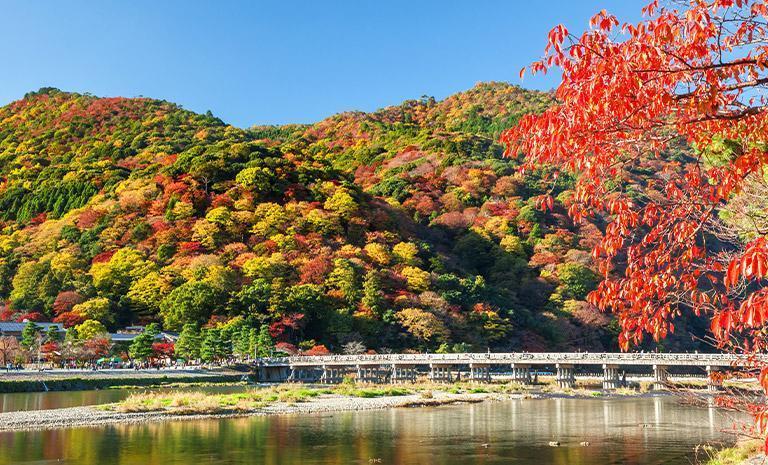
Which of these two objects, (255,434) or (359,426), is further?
(359,426)

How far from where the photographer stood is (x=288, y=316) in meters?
65.2

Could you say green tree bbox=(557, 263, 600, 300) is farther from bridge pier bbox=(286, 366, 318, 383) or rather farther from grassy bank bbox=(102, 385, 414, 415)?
grassy bank bbox=(102, 385, 414, 415)

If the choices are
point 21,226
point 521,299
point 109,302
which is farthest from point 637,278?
point 21,226

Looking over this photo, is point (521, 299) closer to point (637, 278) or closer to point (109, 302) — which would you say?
point (109, 302)

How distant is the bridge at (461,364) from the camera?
171 feet

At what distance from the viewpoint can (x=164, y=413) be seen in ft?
103

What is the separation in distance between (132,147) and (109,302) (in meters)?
55.8

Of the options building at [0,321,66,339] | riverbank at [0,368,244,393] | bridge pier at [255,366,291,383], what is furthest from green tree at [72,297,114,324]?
bridge pier at [255,366,291,383]

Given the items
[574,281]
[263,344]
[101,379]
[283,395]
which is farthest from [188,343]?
[574,281]

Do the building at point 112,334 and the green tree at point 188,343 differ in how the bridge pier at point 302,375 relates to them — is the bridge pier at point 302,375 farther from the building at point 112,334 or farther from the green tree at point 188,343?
the building at point 112,334

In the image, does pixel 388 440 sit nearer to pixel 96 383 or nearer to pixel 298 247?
pixel 96 383

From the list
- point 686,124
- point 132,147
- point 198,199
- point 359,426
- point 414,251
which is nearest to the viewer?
point 686,124

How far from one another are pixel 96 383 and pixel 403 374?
26.6 m

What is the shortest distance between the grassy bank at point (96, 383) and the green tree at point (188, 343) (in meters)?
4.58
